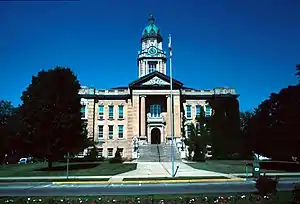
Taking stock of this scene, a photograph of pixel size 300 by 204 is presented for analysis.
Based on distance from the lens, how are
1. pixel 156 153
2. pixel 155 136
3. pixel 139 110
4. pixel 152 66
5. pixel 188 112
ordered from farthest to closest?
pixel 152 66, pixel 188 112, pixel 155 136, pixel 139 110, pixel 156 153

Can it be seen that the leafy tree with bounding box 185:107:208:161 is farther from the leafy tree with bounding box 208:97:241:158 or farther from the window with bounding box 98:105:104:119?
the window with bounding box 98:105:104:119

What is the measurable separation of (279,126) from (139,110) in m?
29.8

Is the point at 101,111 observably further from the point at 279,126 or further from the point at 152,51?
the point at 279,126

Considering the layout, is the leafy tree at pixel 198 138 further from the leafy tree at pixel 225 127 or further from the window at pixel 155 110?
the window at pixel 155 110

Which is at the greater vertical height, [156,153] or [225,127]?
[225,127]

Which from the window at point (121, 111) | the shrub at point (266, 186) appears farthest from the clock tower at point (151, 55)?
the shrub at point (266, 186)

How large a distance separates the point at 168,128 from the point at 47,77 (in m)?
29.5

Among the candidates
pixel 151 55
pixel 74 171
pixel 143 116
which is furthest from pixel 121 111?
pixel 74 171

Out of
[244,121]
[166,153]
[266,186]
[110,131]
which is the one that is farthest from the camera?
[244,121]

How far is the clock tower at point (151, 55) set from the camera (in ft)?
228

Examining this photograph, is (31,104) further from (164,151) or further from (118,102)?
(118,102)

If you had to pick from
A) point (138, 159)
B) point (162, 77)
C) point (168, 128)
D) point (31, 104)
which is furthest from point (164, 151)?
point (31, 104)

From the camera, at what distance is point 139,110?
59375mm

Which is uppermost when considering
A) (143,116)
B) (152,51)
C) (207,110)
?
(152,51)
